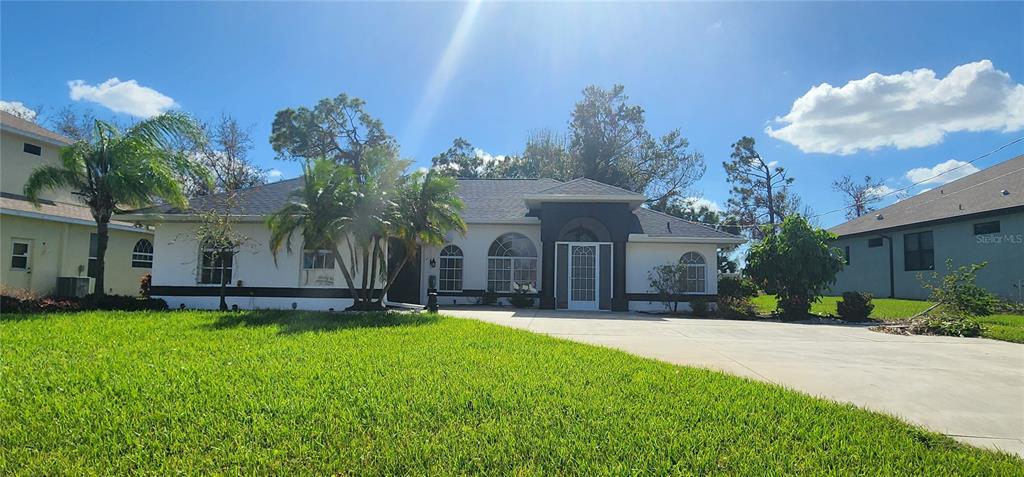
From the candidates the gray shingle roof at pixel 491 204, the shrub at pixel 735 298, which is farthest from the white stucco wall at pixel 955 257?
the gray shingle roof at pixel 491 204

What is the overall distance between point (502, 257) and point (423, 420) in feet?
50.5

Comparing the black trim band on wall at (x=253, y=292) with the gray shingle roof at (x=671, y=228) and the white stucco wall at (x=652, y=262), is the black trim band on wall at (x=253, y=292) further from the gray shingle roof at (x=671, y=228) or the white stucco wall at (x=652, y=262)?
the gray shingle roof at (x=671, y=228)

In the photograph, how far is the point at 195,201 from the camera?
17.2 metres

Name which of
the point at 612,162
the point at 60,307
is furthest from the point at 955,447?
the point at 612,162

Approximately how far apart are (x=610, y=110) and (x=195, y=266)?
100 ft

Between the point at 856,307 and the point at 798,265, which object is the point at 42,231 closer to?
the point at 798,265

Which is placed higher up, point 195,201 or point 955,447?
point 195,201

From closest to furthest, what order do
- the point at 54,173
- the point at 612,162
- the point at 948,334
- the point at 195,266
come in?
the point at 948,334
the point at 54,173
the point at 195,266
the point at 612,162

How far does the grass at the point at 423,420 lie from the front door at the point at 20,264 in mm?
14025

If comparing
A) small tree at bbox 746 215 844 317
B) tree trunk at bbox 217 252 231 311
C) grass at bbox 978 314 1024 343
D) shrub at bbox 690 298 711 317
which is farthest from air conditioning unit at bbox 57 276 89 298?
grass at bbox 978 314 1024 343

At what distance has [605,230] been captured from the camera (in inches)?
730

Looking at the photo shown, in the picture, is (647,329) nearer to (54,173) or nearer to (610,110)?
(54,173)

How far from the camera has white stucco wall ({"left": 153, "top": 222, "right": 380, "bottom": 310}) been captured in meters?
15.9

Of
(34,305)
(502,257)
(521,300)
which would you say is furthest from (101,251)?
(521,300)
